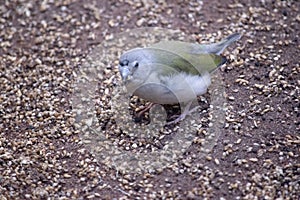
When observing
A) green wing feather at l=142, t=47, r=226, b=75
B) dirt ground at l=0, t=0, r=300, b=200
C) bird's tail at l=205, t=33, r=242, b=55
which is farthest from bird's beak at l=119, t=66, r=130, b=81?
bird's tail at l=205, t=33, r=242, b=55

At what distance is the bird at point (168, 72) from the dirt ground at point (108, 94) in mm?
350

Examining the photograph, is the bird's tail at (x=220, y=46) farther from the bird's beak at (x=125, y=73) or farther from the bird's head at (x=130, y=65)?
the bird's beak at (x=125, y=73)

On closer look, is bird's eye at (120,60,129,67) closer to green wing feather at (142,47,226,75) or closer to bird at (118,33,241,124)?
bird at (118,33,241,124)

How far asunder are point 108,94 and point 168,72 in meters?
0.82

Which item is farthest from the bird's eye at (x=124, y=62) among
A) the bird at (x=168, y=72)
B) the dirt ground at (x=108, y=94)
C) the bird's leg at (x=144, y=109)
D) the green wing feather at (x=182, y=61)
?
the dirt ground at (x=108, y=94)

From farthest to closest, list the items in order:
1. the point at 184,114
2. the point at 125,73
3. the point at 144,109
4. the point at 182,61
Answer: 1. the point at 144,109
2. the point at 184,114
3. the point at 182,61
4. the point at 125,73

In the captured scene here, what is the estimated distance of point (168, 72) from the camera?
4.59m

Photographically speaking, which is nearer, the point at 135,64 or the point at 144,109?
the point at 135,64

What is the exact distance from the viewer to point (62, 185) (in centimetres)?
445

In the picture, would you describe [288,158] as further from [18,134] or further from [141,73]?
[18,134]

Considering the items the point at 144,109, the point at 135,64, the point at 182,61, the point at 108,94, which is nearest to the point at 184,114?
the point at 144,109

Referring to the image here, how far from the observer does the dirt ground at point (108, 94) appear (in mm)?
4375

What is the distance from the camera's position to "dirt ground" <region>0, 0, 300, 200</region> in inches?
172

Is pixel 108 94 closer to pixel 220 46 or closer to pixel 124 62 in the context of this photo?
pixel 124 62
